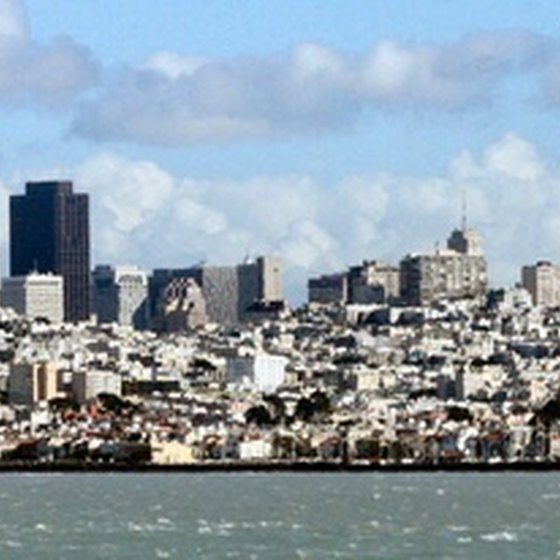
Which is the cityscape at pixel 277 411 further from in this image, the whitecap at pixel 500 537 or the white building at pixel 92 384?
the whitecap at pixel 500 537

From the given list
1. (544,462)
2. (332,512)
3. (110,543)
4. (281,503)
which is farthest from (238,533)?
(544,462)

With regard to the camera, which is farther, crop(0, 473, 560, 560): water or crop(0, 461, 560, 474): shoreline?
crop(0, 461, 560, 474): shoreline

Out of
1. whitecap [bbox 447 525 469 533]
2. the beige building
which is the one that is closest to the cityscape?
the beige building

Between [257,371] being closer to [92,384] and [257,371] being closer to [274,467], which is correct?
[92,384]

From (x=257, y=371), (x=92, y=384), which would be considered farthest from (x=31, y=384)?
(x=257, y=371)

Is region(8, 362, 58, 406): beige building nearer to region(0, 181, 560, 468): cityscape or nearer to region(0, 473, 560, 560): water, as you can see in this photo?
region(0, 181, 560, 468): cityscape

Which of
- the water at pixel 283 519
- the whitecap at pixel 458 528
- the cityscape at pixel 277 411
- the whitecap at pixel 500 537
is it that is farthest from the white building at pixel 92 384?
Result: the whitecap at pixel 500 537

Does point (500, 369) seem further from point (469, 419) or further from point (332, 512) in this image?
point (332, 512)
